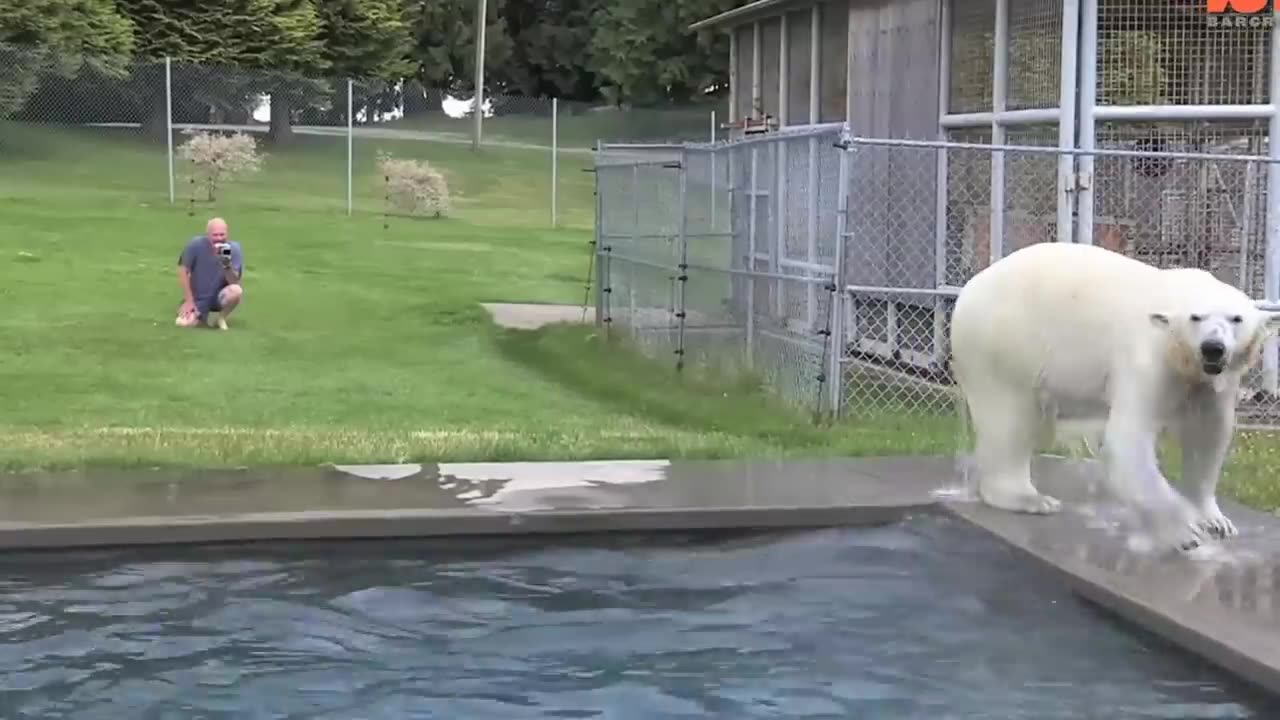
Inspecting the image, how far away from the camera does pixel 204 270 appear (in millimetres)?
14797

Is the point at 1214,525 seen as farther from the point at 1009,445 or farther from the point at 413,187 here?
the point at 413,187

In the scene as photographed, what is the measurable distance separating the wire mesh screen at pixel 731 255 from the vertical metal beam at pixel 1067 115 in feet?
5.88

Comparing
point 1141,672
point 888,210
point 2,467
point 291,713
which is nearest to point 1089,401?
point 1141,672

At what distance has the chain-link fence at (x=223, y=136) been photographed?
27.4 m

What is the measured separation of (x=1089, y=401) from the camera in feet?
22.9

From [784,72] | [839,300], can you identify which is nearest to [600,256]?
[784,72]

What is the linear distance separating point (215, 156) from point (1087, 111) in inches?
722

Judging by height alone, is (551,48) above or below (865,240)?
above

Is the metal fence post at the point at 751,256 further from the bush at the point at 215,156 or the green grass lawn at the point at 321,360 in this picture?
the bush at the point at 215,156

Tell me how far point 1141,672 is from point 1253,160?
18.6 ft

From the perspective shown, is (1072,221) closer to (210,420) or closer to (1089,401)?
(1089,401)

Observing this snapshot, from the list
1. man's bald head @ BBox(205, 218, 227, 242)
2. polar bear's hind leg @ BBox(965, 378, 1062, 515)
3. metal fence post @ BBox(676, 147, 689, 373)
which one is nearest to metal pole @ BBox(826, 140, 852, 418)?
polar bear's hind leg @ BBox(965, 378, 1062, 515)

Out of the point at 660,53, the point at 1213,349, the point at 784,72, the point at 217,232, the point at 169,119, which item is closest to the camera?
the point at 1213,349

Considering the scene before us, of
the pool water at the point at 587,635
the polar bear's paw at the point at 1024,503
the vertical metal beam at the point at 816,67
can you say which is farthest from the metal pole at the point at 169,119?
the polar bear's paw at the point at 1024,503
